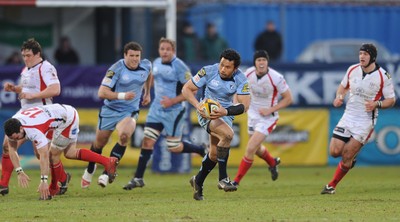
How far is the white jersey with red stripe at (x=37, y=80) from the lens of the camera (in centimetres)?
1648

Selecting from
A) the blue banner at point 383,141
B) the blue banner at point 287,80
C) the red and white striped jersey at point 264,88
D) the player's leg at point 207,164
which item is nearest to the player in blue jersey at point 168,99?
the red and white striped jersey at point 264,88

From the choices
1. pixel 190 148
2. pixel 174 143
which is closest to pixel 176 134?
pixel 174 143

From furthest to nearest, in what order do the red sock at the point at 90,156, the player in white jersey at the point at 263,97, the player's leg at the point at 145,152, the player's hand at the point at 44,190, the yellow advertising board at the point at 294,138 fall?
the yellow advertising board at the point at 294,138
the player in white jersey at the point at 263,97
the player's leg at the point at 145,152
the red sock at the point at 90,156
the player's hand at the point at 44,190

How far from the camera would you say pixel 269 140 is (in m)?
24.0

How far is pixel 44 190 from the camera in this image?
50.0 feet

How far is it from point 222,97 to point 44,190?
2785 mm

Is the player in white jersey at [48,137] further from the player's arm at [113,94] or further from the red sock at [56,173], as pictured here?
the player's arm at [113,94]

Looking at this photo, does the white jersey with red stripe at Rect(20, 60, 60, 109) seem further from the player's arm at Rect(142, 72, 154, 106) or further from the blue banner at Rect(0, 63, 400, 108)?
the blue banner at Rect(0, 63, 400, 108)

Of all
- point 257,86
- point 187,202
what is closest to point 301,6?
point 257,86

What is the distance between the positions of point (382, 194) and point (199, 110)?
3.61 meters

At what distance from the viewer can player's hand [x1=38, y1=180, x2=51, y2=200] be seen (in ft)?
49.6

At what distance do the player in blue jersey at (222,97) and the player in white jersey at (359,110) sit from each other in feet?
6.94

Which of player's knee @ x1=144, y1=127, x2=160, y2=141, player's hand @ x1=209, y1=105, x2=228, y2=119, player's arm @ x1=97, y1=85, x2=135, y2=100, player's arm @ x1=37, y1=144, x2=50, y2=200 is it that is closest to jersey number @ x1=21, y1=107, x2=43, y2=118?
player's arm @ x1=37, y1=144, x2=50, y2=200

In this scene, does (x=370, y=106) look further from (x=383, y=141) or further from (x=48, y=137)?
(x=383, y=141)
